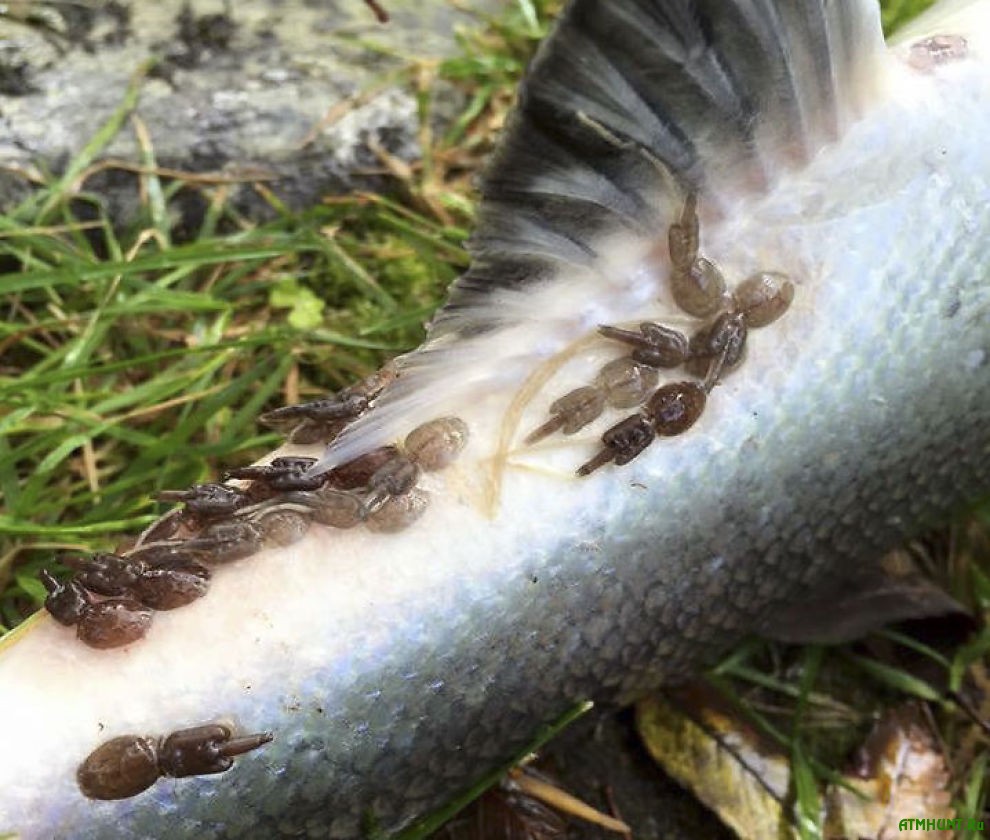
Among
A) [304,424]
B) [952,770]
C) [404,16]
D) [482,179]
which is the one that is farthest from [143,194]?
[952,770]

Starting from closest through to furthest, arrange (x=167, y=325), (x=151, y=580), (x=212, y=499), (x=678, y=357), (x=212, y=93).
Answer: (x=151, y=580) < (x=212, y=499) < (x=678, y=357) < (x=167, y=325) < (x=212, y=93)

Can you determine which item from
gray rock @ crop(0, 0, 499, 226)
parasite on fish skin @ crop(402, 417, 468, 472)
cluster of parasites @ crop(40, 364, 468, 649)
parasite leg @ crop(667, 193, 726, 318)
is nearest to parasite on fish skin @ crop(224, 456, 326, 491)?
cluster of parasites @ crop(40, 364, 468, 649)

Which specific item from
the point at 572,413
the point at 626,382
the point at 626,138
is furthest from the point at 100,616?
the point at 626,138

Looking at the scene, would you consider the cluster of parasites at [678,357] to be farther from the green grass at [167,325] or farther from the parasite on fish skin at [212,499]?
the green grass at [167,325]

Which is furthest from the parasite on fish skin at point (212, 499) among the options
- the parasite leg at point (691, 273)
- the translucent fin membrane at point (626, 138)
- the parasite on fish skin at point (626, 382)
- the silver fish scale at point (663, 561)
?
the parasite leg at point (691, 273)

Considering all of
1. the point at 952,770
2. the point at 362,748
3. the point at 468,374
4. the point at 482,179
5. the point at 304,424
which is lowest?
the point at 952,770

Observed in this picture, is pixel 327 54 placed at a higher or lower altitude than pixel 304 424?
higher

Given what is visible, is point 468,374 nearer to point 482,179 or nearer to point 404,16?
point 482,179

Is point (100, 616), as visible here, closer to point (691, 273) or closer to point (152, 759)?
point (152, 759)
